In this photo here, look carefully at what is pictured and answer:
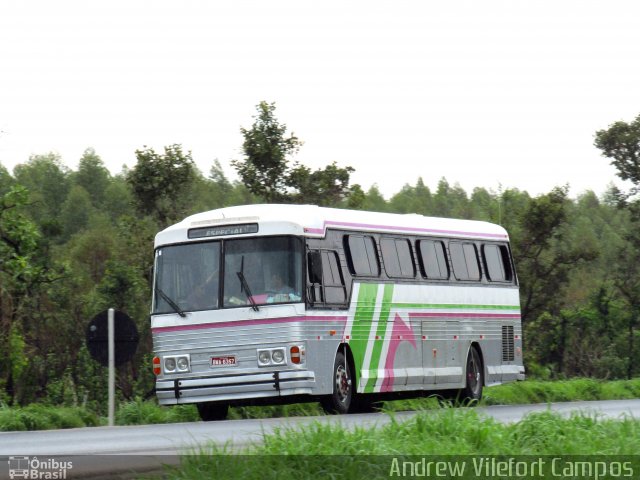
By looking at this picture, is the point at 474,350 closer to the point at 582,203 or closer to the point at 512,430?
the point at 512,430

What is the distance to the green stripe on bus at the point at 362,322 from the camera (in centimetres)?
2273

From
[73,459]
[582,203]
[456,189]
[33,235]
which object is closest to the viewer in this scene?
[73,459]

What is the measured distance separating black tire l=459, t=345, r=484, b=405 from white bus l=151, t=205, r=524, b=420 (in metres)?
1.81

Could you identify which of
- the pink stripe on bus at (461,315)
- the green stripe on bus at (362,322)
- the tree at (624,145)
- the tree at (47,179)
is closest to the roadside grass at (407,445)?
the green stripe on bus at (362,322)

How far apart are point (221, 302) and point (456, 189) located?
508ft

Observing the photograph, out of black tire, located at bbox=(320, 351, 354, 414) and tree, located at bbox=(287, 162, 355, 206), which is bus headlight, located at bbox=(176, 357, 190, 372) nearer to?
black tire, located at bbox=(320, 351, 354, 414)

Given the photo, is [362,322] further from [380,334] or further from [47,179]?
[47,179]

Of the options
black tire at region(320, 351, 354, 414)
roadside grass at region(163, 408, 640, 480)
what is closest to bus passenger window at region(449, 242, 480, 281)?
black tire at region(320, 351, 354, 414)

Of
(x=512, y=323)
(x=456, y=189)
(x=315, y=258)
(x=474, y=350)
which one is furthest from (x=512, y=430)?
(x=456, y=189)

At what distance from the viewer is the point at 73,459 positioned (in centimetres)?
1145

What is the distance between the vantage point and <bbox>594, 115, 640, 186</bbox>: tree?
137ft

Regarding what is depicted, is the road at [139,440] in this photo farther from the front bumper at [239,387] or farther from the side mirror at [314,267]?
the side mirror at [314,267]

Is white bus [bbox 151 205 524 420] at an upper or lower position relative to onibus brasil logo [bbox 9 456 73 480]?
upper

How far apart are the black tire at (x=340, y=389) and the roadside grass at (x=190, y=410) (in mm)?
596
